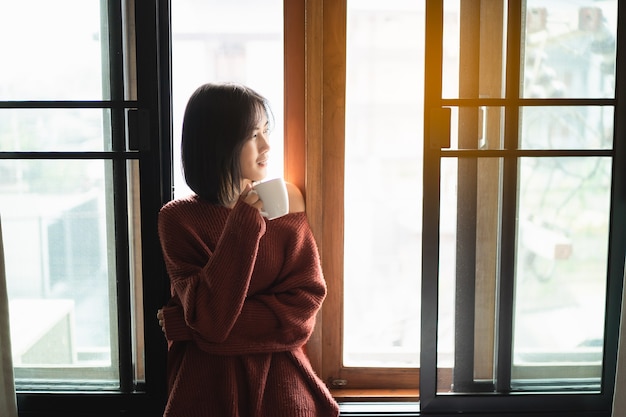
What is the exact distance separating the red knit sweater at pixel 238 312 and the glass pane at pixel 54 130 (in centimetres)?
29

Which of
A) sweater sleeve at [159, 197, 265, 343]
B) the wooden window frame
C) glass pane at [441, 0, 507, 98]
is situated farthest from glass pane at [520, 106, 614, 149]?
sweater sleeve at [159, 197, 265, 343]

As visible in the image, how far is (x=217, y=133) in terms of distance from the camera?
160cm

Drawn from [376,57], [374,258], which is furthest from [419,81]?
[374,258]

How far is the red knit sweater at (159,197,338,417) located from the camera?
5.03 feet

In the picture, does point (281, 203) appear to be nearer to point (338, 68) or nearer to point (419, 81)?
point (338, 68)

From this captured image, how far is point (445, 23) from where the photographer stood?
171cm

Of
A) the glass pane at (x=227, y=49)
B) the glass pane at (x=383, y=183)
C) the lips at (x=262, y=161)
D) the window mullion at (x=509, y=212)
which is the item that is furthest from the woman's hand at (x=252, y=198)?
the window mullion at (x=509, y=212)

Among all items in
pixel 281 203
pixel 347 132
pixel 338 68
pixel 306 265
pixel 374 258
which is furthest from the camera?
pixel 374 258

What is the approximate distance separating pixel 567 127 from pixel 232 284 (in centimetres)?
98

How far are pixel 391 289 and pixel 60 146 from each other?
112cm

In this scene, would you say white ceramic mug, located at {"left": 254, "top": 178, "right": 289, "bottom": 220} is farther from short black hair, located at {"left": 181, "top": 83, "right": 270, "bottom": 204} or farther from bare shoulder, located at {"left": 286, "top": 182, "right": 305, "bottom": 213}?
bare shoulder, located at {"left": 286, "top": 182, "right": 305, "bottom": 213}

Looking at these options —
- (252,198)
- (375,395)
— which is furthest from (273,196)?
(375,395)

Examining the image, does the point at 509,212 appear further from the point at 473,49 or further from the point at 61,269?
the point at 61,269

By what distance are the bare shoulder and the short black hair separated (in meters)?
0.20
